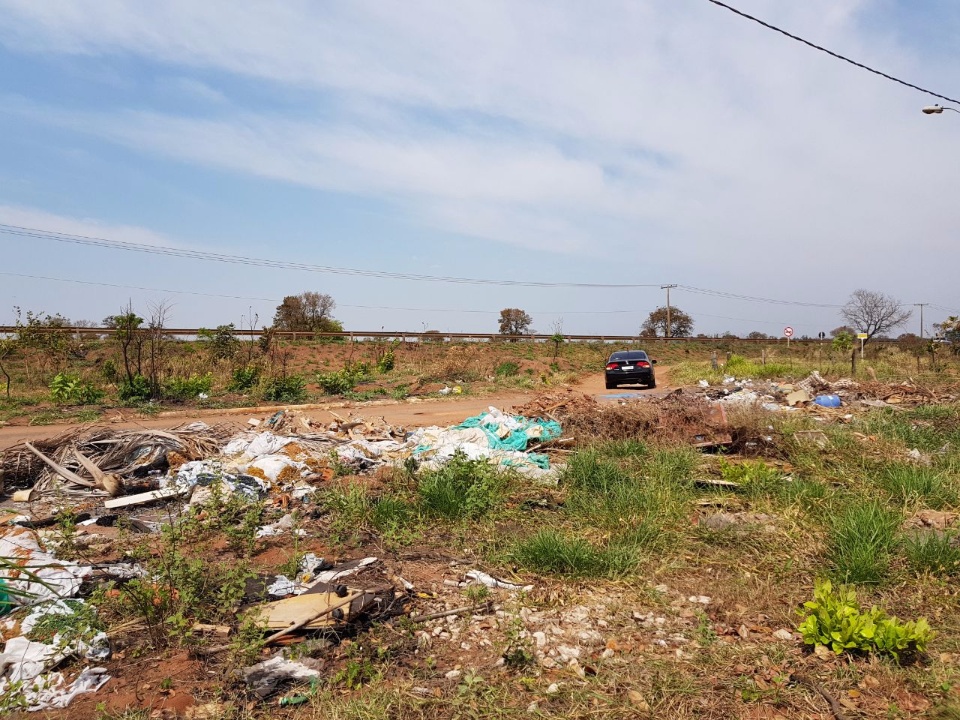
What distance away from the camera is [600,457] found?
756 centimetres

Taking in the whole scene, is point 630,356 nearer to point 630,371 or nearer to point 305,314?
point 630,371

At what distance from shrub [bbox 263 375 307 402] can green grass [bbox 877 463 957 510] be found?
1490cm

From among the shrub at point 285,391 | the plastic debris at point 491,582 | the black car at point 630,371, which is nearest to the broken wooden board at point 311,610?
the plastic debris at point 491,582

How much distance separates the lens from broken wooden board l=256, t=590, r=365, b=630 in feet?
12.4

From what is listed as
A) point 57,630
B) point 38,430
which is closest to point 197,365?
point 38,430

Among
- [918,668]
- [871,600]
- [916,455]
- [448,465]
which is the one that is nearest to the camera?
[918,668]

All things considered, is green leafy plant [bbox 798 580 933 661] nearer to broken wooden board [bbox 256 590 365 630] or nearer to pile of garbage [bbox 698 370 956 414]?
broken wooden board [bbox 256 590 365 630]

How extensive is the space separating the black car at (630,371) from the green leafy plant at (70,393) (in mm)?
16856

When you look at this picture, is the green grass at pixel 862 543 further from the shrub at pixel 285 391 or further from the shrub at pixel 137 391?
the shrub at pixel 137 391

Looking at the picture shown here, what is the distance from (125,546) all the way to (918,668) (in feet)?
18.5

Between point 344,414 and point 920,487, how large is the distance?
12.1 m

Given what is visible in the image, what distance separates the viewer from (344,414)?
15672 mm

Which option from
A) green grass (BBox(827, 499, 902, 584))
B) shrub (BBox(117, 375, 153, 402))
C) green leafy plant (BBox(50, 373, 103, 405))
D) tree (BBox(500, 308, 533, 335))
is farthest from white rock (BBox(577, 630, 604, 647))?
tree (BBox(500, 308, 533, 335))

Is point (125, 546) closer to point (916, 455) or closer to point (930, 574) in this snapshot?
point (930, 574)
